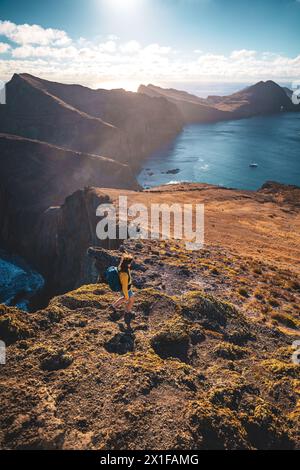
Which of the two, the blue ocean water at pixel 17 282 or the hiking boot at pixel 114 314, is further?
the blue ocean water at pixel 17 282

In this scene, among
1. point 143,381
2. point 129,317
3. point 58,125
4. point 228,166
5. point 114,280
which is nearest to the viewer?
point 143,381

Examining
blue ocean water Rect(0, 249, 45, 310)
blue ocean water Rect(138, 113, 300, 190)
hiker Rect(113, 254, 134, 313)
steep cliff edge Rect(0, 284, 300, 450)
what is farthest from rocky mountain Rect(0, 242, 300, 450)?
blue ocean water Rect(138, 113, 300, 190)

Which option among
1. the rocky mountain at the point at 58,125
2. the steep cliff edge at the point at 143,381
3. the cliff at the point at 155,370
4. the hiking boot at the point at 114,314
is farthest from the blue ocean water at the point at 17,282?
the rocky mountain at the point at 58,125

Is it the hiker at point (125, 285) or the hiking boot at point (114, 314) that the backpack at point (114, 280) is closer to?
the hiker at point (125, 285)

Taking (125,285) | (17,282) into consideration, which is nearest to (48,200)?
(17,282)

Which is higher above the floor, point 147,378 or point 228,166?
point 228,166

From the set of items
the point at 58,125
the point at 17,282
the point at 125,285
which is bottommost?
the point at 17,282

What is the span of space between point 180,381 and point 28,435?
424 centimetres

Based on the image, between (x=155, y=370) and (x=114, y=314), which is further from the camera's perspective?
(x=114, y=314)

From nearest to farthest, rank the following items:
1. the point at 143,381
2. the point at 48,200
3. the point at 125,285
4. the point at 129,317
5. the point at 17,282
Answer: the point at 143,381, the point at 129,317, the point at 125,285, the point at 17,282, the point at 48,200

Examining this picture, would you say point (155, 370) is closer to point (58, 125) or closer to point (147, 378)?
point (147, 378)

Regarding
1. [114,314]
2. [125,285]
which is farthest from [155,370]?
[125,285]

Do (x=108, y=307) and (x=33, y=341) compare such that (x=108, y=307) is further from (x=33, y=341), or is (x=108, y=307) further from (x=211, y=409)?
(x=211, y=409)

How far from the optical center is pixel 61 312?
12836 millimetres
